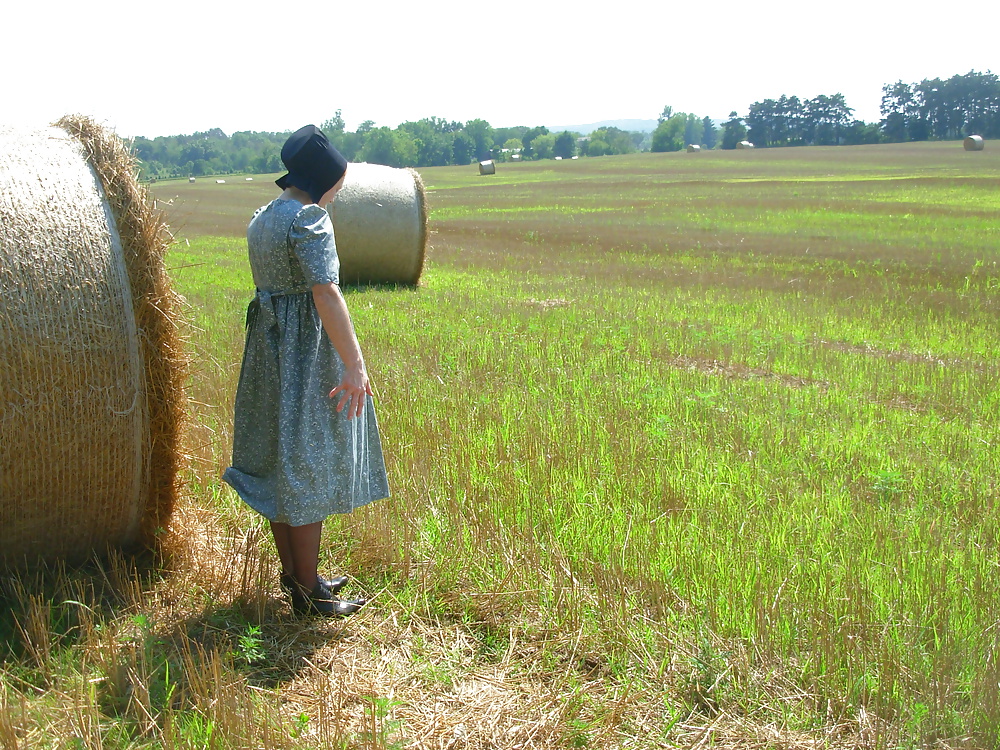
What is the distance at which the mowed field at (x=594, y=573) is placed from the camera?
119 inches

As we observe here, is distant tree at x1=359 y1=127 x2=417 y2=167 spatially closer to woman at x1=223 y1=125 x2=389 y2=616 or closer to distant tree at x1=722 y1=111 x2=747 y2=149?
distant tree at x1=722 y1=111 x2=747 y2=149

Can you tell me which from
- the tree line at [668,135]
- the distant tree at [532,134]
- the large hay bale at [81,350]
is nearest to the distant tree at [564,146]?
the tree line at [668,135]

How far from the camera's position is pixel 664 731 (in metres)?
2.97

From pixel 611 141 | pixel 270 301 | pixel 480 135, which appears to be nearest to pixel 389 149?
pixel 480 135

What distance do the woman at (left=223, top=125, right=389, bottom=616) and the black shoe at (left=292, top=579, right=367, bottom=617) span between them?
0.03m

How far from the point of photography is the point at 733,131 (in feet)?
430

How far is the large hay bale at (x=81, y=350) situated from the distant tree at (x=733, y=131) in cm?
12678

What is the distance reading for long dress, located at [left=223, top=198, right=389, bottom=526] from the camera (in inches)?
138

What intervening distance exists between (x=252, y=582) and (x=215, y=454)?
65.6 inches

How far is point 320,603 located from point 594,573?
1.19 metres

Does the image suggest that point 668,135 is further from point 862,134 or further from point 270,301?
point 270,301

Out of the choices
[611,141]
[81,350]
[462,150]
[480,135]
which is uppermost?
[480,135]

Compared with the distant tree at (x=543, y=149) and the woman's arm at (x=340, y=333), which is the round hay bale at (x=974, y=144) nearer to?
the woman's arm at (x=340, y=333)

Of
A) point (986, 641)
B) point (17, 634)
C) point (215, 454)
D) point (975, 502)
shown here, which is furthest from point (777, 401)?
point (17, 634)
